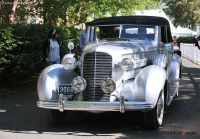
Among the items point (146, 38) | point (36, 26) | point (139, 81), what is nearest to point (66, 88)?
point (139, 81)

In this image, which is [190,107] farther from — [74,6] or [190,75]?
[74,6]

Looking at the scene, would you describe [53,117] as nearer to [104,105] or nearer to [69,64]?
[69,64]

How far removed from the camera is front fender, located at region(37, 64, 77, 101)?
7012 mm

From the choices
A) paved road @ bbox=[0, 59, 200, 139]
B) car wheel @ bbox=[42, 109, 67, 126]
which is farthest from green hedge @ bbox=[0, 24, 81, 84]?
car wheel @ bbox=[42, 109, 67, 126]

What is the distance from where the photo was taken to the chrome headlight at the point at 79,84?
680 centimetres

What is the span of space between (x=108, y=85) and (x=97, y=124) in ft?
3.92

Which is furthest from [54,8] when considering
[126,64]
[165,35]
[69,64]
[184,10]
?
[184,10]

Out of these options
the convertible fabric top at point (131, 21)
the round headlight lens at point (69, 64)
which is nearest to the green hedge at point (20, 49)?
the convertible fabric top at point (131, 21)

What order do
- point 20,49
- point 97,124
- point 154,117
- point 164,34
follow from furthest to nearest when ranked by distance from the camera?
point 20,49 → point 164,34 → point 97,124 → point 154,117

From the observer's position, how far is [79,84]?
269 inches

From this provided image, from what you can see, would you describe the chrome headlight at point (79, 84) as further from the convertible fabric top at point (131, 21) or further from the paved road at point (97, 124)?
the convertible fabric top at point (131, 21)

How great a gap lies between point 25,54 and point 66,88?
4475 millimetres

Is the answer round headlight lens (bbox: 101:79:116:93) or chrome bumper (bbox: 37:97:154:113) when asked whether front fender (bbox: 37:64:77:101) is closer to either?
chrome bumper (bbox: 37:97:154:113)

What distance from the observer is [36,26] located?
12.4 metres
